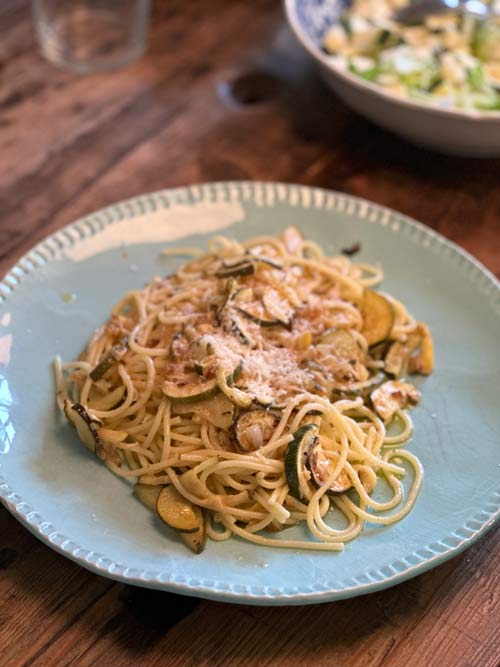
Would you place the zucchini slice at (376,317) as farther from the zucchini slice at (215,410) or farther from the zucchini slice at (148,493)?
the zucchini slice at (148,493)

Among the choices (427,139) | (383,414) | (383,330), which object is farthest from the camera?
(427,139)

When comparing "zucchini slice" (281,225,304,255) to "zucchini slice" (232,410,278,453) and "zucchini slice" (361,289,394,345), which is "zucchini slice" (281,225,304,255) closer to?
"zucchini slice" (361,289,394,345)

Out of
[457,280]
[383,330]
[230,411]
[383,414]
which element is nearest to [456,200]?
[457,280]

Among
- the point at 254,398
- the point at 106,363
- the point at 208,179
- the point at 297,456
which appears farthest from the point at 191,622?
the point at 208,179

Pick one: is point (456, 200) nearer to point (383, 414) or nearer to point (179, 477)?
point (383, 414)

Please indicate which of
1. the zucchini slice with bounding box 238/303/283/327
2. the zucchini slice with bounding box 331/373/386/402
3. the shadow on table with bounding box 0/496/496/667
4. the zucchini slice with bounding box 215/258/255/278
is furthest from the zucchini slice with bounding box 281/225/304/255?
the shadow on table with bounding box 0/496/496/667
